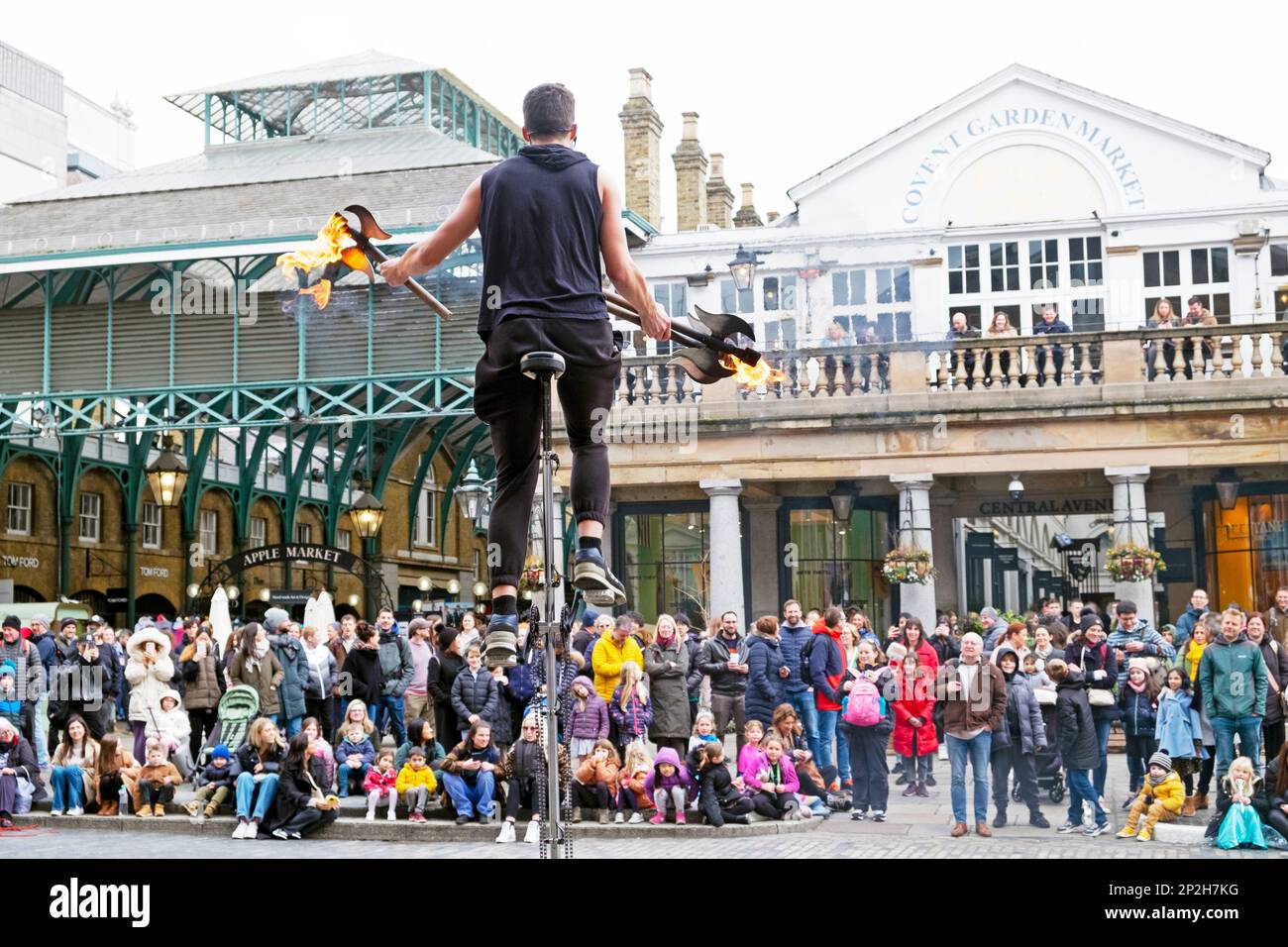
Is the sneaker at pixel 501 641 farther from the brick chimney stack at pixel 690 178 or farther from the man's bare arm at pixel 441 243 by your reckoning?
the brick chimney stack at pixel 690 178

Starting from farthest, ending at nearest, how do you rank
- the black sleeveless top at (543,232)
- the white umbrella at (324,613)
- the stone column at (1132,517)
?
the stone column at (1132,517)
the white umbrella at (324,613)
the black sleeveless top at (543,232)

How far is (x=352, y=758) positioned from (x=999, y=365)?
10.9m

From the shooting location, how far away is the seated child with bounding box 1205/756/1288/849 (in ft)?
38.7

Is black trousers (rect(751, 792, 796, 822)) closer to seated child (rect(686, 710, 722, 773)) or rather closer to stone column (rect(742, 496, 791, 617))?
seated child (rect(686, 710, 722, 773))

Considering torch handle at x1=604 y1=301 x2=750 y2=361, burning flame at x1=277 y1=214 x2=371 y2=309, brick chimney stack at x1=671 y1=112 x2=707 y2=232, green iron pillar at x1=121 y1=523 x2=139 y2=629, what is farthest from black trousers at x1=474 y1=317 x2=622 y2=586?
brick chimney stack at x1=671 y1=112 x2=707 y2=232

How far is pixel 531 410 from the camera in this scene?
4777mm

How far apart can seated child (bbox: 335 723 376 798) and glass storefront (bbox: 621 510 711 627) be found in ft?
28.6

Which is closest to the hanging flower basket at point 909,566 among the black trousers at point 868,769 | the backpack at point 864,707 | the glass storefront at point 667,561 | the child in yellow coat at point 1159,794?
the glass storefront at point 667,561

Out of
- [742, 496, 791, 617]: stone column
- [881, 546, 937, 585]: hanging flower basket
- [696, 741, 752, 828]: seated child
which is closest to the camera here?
[696, 741, 752, 828]: seated child

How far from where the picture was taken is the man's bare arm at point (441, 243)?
4.77m

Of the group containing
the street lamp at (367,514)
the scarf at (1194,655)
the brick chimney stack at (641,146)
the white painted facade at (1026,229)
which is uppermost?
the brick chimney stack at (641,146)

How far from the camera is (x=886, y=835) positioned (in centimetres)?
1300

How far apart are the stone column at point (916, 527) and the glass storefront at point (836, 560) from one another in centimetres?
142

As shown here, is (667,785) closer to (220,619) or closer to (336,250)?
(220,619)
